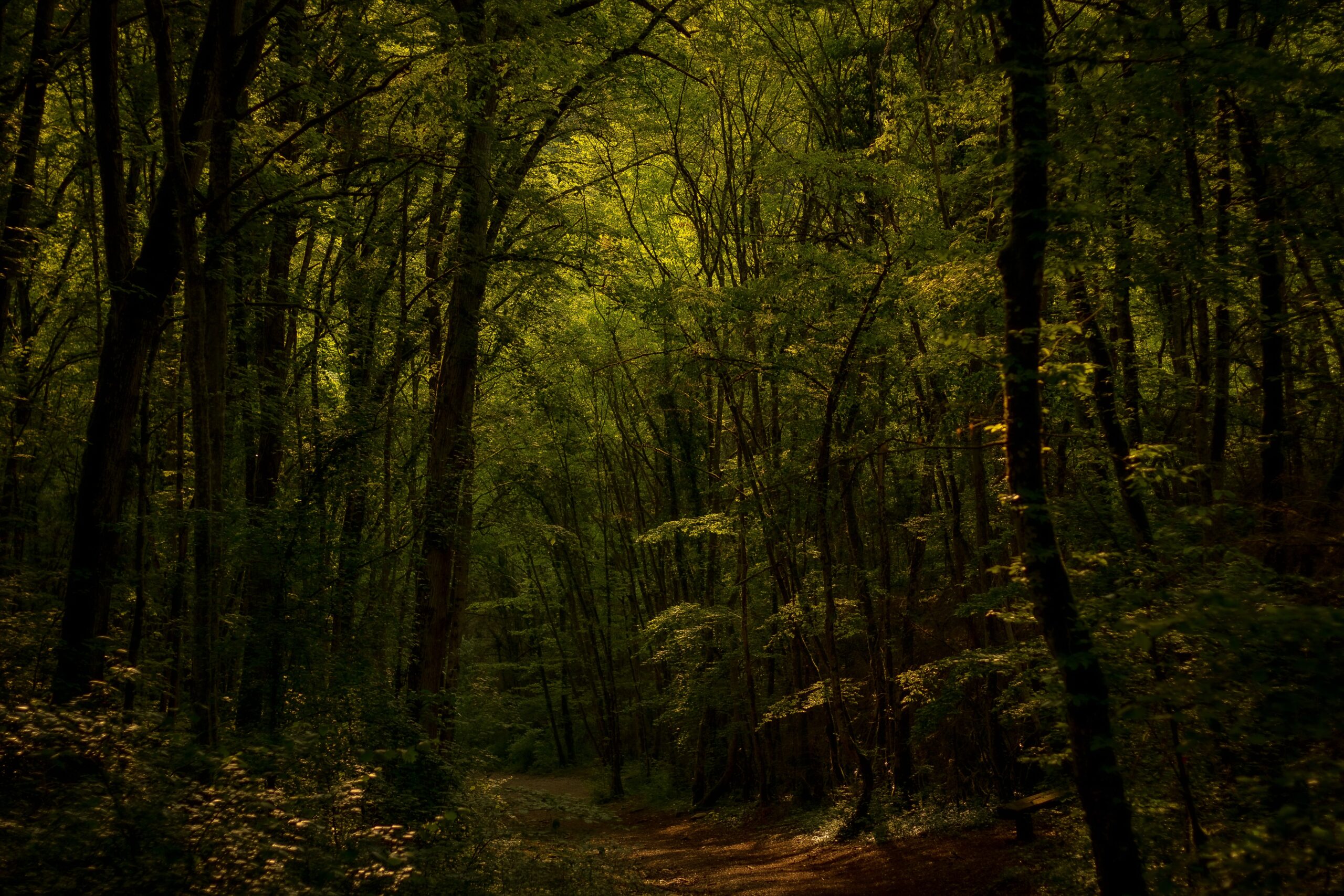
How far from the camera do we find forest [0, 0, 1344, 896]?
4.96 meters

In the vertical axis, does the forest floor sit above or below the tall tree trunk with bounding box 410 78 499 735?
below

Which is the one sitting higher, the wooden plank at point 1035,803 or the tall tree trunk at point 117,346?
the tall tree trunk at point 117,346

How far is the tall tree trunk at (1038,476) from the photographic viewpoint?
4.65 m

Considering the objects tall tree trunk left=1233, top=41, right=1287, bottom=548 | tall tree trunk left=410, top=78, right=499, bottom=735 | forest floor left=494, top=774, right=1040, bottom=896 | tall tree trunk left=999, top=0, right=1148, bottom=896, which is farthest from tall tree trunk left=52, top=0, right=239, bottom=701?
tall tree trunk left=1233, top=41, right=1287, bottom=548

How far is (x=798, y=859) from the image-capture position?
1149 cm

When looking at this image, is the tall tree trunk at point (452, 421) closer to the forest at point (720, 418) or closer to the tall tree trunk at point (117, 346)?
the forest at point (720, 418)

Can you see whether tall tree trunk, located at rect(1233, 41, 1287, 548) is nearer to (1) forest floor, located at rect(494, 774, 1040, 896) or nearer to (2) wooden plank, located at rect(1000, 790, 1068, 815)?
(2) wooden plank, located at rect(1000, 790, 1068, 815)

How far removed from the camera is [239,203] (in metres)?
9.21

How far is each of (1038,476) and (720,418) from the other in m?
11.8

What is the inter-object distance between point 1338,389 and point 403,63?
10.4 m

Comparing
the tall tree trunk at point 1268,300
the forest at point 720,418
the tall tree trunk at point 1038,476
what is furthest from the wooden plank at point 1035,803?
the tall tree trunk at point 1038,476

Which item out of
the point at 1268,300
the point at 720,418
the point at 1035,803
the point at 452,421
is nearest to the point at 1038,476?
the point at 1268,300

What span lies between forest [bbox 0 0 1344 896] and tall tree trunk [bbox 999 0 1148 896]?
0.03m

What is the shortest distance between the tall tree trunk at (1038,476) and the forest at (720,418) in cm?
3
